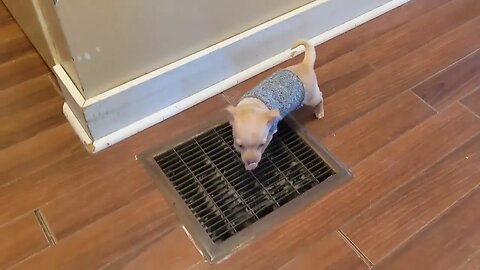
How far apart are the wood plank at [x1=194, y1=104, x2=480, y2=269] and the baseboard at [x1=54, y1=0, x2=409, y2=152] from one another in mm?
455

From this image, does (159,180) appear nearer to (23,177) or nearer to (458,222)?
(23,177)

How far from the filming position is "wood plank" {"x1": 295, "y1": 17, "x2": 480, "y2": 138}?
1392 millimetres

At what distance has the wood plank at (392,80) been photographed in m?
1.39

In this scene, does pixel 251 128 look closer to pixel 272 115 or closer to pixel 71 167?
pixel 272 115

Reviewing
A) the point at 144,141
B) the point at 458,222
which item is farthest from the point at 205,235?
the point at 458,222

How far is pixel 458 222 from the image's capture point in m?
1.17

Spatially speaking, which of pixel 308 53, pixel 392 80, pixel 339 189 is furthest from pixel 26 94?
pixel 392 80

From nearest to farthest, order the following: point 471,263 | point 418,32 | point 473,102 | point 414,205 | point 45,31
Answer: point 471,263
point 414,205
point 45,31
point 473,102
point 418,32

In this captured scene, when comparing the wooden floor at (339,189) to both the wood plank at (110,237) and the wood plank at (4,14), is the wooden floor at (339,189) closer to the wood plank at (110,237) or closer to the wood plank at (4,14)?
the wood plank at (110,237)

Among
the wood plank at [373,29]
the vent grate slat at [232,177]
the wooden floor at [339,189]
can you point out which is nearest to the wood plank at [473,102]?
the wooden floor at [339,189]

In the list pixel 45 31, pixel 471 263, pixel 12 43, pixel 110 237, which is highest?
pixel 45 31

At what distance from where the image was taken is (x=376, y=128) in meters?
1.36

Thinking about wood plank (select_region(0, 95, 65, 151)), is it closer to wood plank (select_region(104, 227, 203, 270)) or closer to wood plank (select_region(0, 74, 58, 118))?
wood plank (select_region(0, 74, 58, 118))

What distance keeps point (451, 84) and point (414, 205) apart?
48cm
